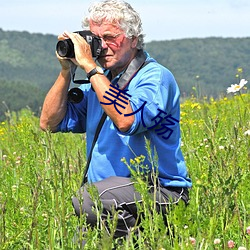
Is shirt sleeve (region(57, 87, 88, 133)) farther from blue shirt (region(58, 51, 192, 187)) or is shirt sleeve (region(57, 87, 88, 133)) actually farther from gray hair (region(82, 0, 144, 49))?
gray hair (region(82, 0, 144, 49))

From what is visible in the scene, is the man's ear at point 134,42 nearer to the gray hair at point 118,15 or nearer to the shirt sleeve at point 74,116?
the gray hair at point 118,15

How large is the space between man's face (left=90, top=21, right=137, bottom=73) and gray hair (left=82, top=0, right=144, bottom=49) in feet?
0.09

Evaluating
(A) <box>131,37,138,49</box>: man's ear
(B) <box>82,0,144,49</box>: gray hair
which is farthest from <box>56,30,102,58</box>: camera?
(A) <box>131,37,138,49</box>: man's ear

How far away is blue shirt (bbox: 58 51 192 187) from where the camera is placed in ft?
11.1

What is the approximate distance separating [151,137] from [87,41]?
574 mm

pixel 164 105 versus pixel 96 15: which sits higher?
pixel 96 15

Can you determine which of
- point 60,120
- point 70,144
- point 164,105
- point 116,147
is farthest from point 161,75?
point 70,144

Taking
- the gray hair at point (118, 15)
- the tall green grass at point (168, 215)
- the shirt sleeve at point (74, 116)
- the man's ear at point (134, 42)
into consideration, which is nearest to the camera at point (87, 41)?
the gray hair at point (118, 15)

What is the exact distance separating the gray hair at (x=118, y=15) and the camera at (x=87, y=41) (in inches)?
4.1

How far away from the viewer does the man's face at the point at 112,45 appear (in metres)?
3.54

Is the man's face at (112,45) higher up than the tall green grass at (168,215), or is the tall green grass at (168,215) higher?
the man's face at (112,45)

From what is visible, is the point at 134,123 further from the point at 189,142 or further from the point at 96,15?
the point at 189,142

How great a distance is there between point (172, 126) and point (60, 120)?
721 millimetres

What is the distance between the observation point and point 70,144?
23.3 feet
